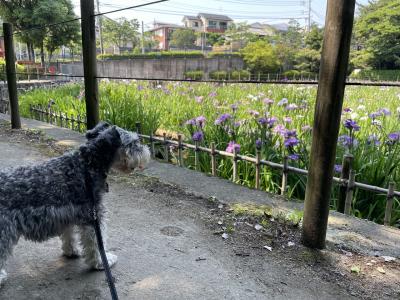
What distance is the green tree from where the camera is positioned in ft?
124

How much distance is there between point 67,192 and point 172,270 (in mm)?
915

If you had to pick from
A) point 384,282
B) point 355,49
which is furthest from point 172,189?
point 355,49

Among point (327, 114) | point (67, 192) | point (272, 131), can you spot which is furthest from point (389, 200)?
point (67, 192)

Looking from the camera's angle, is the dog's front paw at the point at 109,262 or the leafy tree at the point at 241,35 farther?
the leafy tree at the point at 241,35

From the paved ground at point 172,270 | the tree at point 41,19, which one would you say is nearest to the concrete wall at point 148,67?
the tree at point 41,19

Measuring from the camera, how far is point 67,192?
2357 millimetres

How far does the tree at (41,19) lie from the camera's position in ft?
103

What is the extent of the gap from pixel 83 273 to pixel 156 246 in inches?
23.6

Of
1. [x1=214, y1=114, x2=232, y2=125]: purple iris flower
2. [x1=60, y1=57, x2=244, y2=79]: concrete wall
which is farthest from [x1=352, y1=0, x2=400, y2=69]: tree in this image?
[x1=214, y1=114, x2=232, y2=125]: purple iris flower

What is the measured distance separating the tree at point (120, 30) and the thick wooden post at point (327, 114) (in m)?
69.4

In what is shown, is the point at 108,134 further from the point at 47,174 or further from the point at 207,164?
the point at 207,164

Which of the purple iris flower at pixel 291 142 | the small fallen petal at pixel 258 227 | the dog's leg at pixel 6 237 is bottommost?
the small fallen petal at pixel 258 227

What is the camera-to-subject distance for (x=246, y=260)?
2713 millimetres

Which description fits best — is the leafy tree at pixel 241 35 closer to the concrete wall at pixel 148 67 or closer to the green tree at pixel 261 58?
the green tree at pixel 261 58
